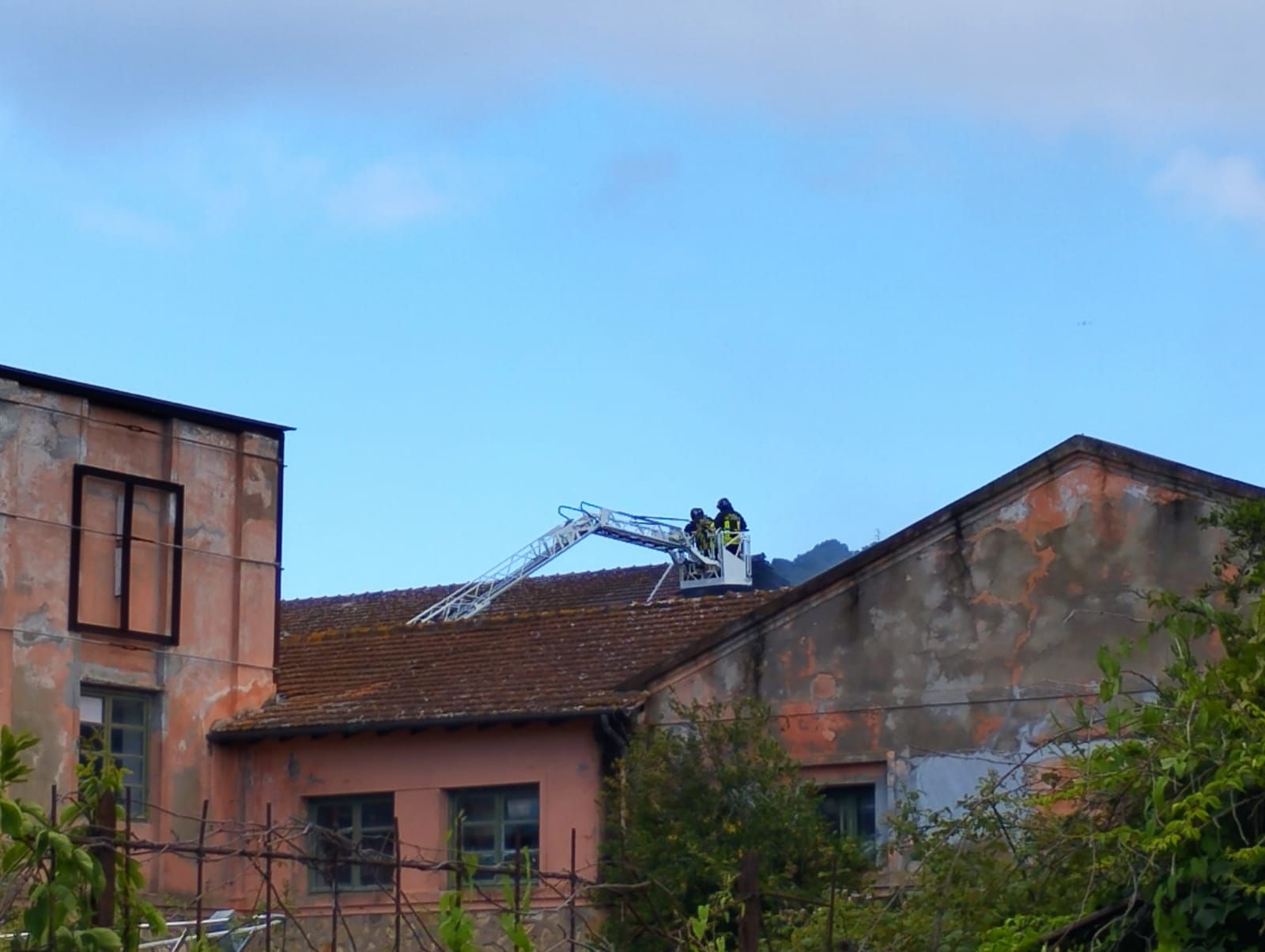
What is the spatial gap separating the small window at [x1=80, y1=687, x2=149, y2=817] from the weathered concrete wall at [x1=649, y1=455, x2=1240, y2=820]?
6186 mm

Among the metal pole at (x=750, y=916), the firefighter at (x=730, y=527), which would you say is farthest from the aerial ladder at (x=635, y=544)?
the metal pole at (x=750, y=916)

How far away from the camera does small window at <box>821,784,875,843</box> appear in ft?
68.0

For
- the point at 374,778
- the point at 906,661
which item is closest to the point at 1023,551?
the point at 906,661

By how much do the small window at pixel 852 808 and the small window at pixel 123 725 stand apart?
7.69m

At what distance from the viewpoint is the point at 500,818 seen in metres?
22.4

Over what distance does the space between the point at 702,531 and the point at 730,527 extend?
441 millimetres

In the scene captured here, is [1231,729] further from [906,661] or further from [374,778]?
[374,778]

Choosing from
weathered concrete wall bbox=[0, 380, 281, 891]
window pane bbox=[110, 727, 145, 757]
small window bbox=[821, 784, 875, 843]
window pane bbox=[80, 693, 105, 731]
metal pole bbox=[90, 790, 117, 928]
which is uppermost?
weathered concrete wall bbox=[0, 380, 281, 891]

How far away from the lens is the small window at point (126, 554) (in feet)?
76.0

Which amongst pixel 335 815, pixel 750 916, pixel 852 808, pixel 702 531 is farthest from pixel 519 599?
pixel 750 916

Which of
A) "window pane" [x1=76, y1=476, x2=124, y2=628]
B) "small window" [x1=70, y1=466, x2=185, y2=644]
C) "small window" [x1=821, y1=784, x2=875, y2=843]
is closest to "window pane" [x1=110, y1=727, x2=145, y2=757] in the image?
"small window" [x1=70, y1=466, x2=185, y2=644]

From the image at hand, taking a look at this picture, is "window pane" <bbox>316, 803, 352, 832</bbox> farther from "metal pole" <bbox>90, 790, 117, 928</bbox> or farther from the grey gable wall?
"metal pole" <bbox>90, 790, 117, 928</bbox>

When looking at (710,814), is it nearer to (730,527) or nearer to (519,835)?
(519,835)

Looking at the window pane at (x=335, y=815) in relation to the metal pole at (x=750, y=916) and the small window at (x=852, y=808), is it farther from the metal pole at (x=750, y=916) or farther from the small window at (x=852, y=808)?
the metal pole at (x=750, y=916)
